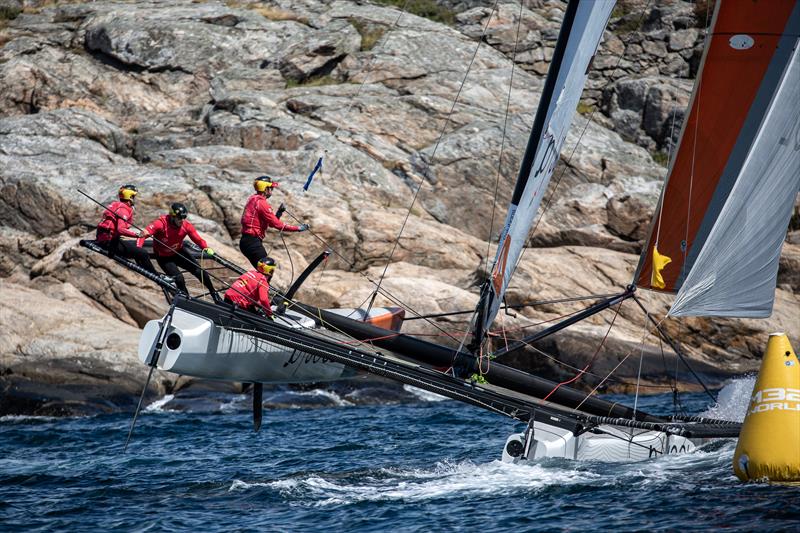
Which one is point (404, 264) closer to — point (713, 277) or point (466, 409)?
point (466, 409)

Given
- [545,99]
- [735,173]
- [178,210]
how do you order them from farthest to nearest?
[735,173], [178,210], [545,99]

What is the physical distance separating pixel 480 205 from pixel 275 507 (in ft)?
59.9

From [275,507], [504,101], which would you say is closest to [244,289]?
[275,507]

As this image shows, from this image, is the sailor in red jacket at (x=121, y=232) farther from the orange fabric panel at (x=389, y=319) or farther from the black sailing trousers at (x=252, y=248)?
the orange fabric panel at (x=389, y=319)

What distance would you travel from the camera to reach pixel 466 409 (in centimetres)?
1975

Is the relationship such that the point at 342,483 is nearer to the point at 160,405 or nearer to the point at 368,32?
the point at 160,405

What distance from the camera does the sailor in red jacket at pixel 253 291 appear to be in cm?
1308

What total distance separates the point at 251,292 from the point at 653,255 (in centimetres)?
586

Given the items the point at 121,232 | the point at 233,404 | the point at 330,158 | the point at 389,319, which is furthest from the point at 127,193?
the point at 330,158

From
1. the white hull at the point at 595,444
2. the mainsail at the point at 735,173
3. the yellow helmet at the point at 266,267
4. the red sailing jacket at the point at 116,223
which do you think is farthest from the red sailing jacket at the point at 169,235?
the mainsail at the point at 735,173

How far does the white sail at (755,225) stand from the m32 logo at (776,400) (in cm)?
233

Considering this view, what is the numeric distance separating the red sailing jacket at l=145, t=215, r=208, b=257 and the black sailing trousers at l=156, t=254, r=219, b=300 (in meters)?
0.10

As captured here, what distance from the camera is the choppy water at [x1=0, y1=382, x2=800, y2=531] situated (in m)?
10.2

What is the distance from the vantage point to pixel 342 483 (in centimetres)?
1225
